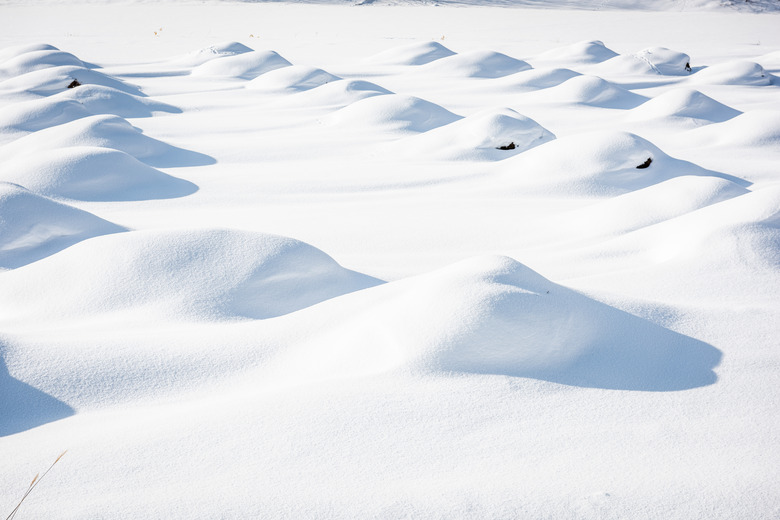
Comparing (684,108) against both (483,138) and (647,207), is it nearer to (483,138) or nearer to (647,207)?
(483,138)

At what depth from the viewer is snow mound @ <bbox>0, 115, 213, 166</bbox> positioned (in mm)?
5262

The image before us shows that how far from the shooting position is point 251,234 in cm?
292

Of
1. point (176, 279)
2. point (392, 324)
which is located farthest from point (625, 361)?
point (176, 279)

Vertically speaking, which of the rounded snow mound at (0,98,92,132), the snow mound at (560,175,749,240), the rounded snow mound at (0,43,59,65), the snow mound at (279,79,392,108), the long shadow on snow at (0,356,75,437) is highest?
the rounded snow mound at (0,43,59,65)

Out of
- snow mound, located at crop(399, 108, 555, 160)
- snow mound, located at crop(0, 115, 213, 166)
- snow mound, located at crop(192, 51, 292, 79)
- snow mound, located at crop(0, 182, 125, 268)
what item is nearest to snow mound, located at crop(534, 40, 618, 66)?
snow mound, located at crop(192, 51, 292, 79)

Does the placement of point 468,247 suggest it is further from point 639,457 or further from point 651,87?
point 651,87

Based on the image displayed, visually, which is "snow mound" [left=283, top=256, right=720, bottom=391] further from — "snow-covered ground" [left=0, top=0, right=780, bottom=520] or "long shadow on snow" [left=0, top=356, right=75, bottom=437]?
"long shadow on snow" [left=0, top=356, right=75, bottom=437]

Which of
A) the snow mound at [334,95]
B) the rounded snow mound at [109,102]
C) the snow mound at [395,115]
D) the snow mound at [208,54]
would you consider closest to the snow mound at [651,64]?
the snow mound at [334,95]

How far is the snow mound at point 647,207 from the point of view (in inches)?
141

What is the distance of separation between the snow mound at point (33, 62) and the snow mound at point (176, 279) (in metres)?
7.83

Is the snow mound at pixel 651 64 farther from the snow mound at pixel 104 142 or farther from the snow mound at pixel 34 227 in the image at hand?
the snow mound at pixel 34 227

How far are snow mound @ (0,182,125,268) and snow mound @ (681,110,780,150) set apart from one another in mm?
5105

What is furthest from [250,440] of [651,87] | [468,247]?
[651,87]

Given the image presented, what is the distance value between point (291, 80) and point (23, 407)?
786cm
